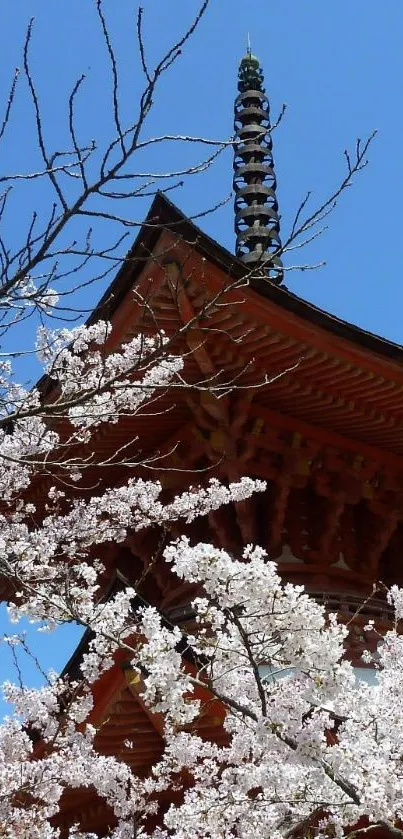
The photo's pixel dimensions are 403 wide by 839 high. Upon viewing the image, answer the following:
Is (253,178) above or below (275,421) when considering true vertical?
above

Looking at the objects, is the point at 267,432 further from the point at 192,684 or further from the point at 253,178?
the point at 253,178

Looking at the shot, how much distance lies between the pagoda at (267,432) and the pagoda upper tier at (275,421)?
12mm

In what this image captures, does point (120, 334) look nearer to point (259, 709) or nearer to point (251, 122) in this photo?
point (259, 709)

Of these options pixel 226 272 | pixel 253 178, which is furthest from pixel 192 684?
pixel 253 178

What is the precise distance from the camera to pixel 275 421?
7.42 metres

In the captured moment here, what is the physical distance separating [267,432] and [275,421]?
0.12 metres

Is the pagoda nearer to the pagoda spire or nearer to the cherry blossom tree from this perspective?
the cherry blossom tree

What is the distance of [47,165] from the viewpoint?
10.7 ft

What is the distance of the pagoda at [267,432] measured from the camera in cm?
630

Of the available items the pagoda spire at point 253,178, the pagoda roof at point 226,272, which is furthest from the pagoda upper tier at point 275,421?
the pagoda spire at point 253,178

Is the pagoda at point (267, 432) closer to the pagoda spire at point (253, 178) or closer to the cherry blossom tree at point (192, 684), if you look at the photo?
the cherry blossom tree at point (192, 684)

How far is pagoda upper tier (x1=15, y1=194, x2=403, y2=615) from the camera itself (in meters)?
6.46

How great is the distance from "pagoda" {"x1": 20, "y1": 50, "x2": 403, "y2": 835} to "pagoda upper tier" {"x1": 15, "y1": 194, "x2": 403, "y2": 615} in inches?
0.5

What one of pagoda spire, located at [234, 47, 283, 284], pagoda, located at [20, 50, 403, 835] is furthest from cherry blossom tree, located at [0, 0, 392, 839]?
pagoda spire, located at [234, 47, 283, 284]
